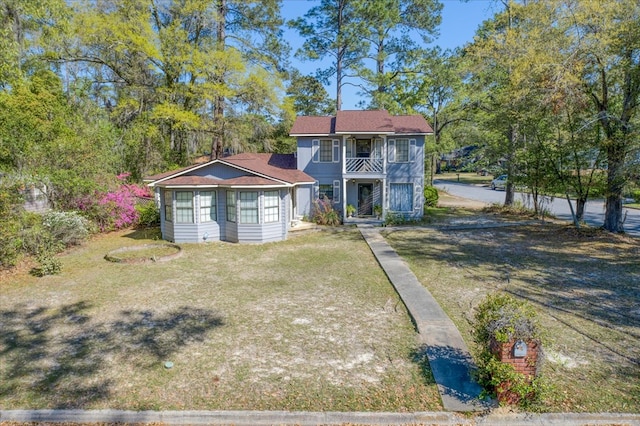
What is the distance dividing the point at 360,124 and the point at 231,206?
9.02 meters

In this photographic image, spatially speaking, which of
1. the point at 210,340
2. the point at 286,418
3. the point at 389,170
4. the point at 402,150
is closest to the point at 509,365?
the point at 286,418

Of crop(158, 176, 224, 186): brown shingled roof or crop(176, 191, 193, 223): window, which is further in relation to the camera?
crop(176, 191, 193, 223): window

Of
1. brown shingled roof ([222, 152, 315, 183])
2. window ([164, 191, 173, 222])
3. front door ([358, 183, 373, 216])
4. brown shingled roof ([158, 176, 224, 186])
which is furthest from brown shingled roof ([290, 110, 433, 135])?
→ window ([164, 191, 173, 222])

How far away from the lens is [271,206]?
16.5m

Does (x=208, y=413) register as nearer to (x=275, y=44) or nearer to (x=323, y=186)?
(x=323, y=186)

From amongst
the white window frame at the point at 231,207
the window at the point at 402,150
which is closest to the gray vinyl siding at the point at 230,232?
the white window frame at the point at 231,207

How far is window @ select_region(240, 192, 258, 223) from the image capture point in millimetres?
16094

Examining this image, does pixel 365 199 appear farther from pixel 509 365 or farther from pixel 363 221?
pixel 509 365

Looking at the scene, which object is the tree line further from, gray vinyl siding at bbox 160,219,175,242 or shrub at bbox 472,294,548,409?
shrub at bbox 472,294,548,409

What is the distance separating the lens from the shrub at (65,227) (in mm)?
13781

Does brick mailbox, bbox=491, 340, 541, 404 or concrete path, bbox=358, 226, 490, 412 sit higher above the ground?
brick mailbox, bbox=491, 340, 541, 404

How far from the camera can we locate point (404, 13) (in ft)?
98.4

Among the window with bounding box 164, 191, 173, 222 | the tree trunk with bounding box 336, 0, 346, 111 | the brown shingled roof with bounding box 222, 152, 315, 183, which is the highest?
the tree trunk with bounding box 336, 0, 346, 111

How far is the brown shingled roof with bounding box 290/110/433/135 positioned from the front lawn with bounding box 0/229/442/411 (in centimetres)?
1049
